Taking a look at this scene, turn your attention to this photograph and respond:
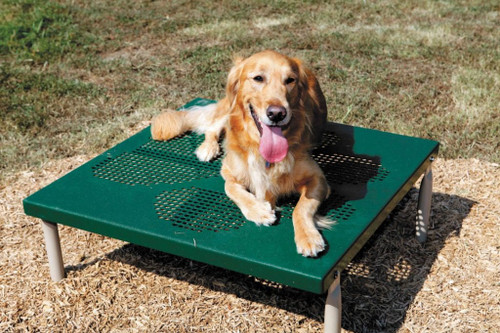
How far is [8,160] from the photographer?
5082mm

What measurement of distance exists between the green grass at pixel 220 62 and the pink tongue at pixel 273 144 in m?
2.50

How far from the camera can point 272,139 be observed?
3.12m

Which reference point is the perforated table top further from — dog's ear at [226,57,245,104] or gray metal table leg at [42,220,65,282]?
dog's ear at [226,57,245,104]

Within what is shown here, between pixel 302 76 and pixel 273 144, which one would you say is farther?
pixel 302 76

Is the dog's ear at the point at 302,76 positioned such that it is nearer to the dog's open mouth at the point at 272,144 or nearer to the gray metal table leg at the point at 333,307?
the dog's open mouth at the point at 272,144

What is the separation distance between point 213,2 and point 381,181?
6.86 m

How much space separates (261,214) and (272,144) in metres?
0.37

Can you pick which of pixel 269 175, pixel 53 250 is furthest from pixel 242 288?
pixel 53 250

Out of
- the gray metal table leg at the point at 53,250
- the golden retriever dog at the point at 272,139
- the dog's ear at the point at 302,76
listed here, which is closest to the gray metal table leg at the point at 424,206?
the golden retriever dog at the point at 272,139

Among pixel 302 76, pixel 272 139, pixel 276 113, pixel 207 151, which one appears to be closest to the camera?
pixel 276 113

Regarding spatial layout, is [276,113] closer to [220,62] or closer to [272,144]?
[272,144]

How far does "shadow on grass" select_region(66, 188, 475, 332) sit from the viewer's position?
337 centimetres

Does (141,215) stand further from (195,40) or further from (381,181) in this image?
(195,40)

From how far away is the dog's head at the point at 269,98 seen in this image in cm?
307
